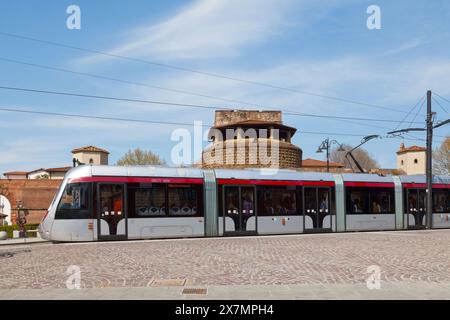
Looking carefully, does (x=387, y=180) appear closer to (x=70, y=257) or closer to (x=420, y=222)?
(x=420, y=222)

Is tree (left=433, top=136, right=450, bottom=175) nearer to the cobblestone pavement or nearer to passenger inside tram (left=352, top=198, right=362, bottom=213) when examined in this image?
passenger inside tram (left=352, top=198, right=362, bottom=213)

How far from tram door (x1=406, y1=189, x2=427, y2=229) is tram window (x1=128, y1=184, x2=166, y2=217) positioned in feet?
40.1

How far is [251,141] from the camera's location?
68.4 m

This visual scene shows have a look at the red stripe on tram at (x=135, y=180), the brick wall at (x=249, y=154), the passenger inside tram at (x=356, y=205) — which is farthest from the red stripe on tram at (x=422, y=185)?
the brick wall at (x=249, y=154)

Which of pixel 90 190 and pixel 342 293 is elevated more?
pixel 90 190

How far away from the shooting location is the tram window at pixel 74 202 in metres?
16.3

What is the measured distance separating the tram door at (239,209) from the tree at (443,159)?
Result: 4035 cm

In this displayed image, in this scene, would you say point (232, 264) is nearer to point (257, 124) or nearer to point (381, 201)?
point (381, 201)

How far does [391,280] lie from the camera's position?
846cm

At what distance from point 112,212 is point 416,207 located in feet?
48.1

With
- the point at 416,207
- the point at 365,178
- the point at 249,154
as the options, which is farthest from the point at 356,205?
the point at 249,154

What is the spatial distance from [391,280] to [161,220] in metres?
10.3

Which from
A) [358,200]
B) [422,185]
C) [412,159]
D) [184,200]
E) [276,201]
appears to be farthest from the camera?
[412,159]
